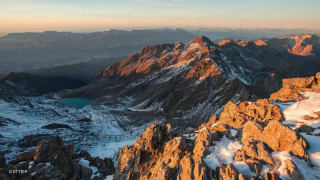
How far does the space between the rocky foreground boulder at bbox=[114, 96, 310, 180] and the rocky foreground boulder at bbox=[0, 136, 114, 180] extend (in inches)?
471

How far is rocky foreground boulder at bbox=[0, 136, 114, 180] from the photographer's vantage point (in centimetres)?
4509

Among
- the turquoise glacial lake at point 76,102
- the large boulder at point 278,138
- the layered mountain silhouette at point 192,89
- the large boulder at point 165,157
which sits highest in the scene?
the large boulder at point 278,138

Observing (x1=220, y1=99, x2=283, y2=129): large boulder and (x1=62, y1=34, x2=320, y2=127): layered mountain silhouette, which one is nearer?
(x1=220, y1=99, x2=283, y2=129): large boulder

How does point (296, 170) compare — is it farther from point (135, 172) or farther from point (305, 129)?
point (135, 172)

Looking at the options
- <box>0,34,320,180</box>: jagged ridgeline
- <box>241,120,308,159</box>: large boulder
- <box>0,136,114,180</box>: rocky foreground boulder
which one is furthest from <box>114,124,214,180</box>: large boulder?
<box>0,136,114,180</box>: rocky foreground boulder

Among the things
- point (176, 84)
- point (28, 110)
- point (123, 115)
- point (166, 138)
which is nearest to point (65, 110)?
point (28, 110)

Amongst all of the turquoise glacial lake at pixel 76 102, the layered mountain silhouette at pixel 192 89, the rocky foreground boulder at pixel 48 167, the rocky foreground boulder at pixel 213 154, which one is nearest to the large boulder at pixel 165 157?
the rocky foreground boulder at pixel 213 154

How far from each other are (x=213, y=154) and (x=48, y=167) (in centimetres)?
3325

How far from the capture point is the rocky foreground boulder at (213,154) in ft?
97.3

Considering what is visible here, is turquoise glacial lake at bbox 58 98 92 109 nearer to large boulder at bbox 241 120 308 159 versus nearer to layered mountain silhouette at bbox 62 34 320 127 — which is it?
layered mountain silhouette at bbox 62 34 320 127

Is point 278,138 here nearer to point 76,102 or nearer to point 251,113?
point 251,113

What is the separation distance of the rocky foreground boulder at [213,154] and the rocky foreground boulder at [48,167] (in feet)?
39.2

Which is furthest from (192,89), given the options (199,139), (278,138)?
(278,138)

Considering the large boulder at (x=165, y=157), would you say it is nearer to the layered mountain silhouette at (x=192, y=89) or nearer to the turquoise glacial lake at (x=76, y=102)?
the layered mountain silhouette at (x=192, y=89)
